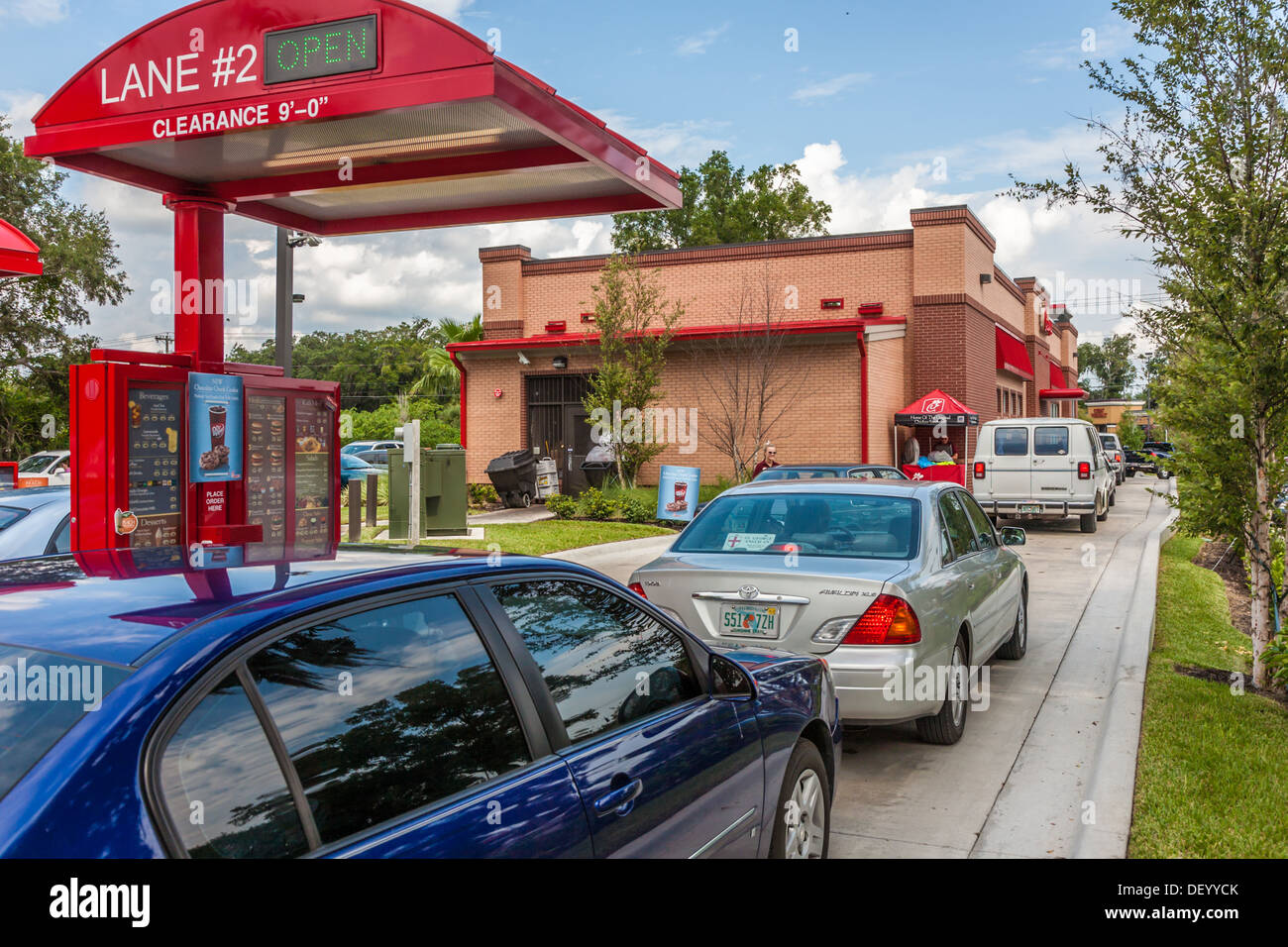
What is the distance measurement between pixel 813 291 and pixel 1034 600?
16111 millimetres

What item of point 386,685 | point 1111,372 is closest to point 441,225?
point 386,685

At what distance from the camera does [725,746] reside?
11.6ft

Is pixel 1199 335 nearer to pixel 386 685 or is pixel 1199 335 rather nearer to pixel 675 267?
pixel 386 685

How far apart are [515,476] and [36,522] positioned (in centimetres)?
1765

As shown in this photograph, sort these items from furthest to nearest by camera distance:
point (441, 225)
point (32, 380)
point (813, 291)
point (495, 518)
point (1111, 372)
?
point (1111, 372), point (32, 380), point (813, 291), point (495, 518), point (441, 225)

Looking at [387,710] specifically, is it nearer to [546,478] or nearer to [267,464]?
[267,464]

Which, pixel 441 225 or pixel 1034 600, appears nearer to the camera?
pixel 441 225

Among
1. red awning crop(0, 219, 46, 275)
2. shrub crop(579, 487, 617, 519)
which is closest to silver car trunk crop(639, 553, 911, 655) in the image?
red awning crop(0, 219, 46, 275)

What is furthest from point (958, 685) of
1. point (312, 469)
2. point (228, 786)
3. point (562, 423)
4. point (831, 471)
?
point (562, 423)

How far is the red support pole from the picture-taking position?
881 cm

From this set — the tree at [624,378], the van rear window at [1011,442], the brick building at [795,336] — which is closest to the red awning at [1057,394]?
the brick building at [795,336]

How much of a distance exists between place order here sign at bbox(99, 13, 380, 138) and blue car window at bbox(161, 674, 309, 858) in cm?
608

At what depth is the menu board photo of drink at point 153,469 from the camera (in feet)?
26.7

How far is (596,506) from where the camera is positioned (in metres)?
20.8
